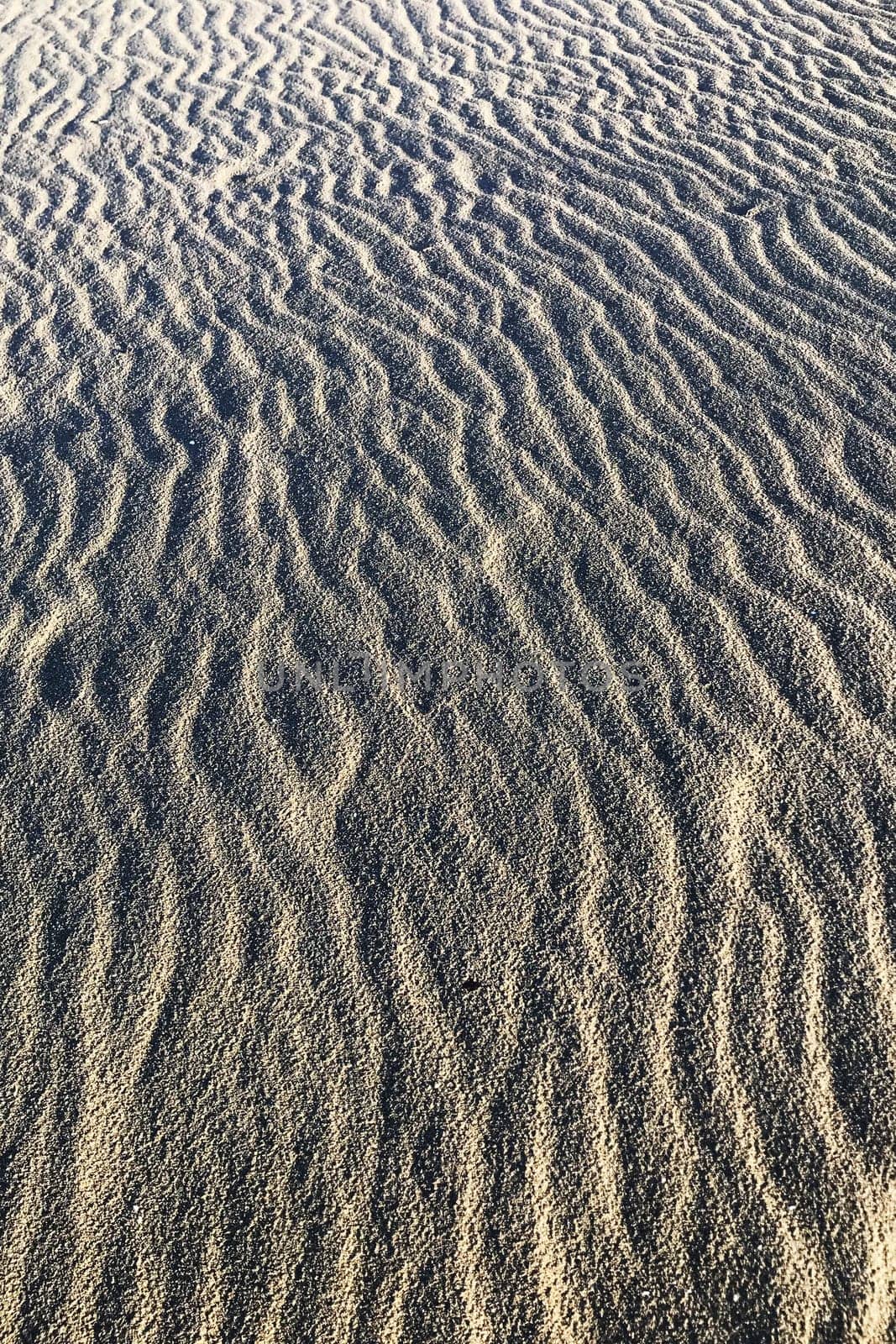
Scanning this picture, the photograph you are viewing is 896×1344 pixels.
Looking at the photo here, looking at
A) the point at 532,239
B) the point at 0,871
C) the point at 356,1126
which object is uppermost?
the point at 532,239

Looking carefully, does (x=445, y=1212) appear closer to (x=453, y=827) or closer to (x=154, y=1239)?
(x=154, y=1239)

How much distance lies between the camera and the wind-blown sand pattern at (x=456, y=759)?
233 centimetres

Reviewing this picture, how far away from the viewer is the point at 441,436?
4.39m

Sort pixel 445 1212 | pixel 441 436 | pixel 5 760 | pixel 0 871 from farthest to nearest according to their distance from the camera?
pixel 441 436 < pixel 5 760 < pixel 0 871 < pixel 445 1212

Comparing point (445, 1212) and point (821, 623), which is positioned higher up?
point (821, 623)

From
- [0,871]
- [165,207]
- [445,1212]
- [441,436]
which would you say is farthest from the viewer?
[165,207]

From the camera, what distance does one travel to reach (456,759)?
326 centimetres

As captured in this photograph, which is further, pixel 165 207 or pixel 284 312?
pixel 165 207

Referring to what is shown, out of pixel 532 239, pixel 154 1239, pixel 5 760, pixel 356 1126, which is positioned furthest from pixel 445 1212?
pixel 532 239

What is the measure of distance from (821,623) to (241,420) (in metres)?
2.56

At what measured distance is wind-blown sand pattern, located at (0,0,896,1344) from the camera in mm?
2328
